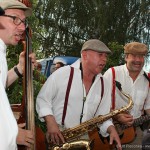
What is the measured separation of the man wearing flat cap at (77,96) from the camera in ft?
11.1

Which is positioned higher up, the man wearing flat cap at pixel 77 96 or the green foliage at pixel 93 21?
the green foliage at pixel 93 21

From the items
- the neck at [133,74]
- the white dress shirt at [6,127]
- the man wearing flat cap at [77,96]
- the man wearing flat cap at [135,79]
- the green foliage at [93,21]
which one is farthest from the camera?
the green foliage at [93,21]

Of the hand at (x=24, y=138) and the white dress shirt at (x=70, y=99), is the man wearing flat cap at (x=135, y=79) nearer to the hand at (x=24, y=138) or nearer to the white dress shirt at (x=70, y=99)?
the white dress shirt at (x=70, y=99)

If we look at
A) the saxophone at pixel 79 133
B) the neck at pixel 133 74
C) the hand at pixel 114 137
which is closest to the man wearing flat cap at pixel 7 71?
the saxophone at pixel 79 133

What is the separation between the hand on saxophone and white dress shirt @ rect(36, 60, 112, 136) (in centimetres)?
10

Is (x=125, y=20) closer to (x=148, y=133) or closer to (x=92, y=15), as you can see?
(x=92, y=15)

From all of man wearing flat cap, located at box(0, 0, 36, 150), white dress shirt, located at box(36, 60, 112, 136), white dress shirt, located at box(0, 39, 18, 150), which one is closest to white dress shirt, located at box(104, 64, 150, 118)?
white dress shirt, located at box(36, 60, 112, 136)

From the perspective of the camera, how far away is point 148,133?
4555mm

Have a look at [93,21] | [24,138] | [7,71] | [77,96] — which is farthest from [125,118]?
[93,21]

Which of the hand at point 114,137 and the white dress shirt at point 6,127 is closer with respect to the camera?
the white dress shirt at point 6,127

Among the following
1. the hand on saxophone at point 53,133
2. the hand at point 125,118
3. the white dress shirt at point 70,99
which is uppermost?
the white dress shirt at point 70,99

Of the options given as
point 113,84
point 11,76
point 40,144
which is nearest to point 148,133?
point 113,84

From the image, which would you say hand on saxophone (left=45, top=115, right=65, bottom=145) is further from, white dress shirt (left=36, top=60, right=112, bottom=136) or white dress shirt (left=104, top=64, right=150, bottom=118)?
white dress shirt (left=104, top=64, right=150, bottom=118)

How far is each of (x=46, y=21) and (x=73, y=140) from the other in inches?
506
